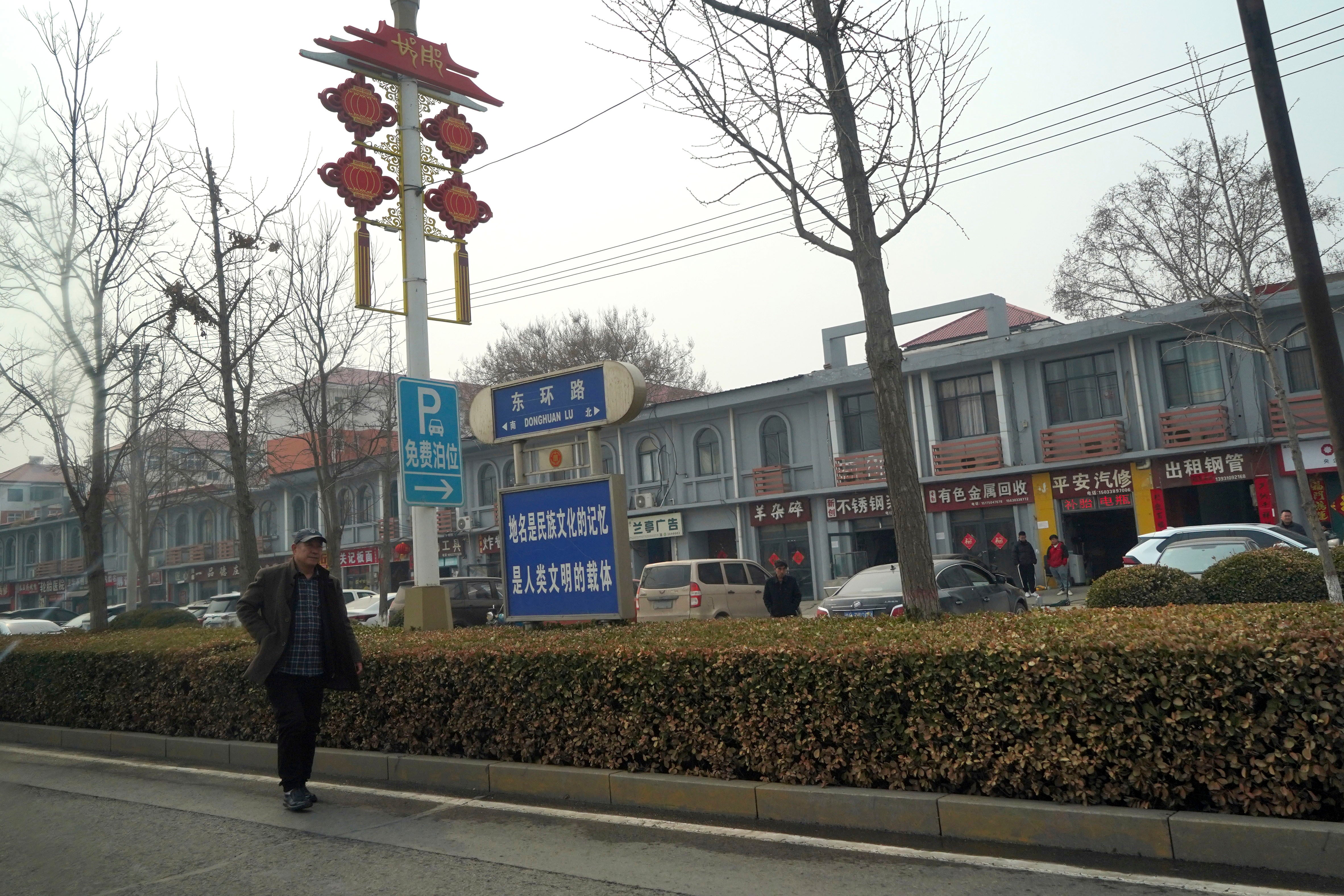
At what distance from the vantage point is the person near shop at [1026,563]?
76.2 feet

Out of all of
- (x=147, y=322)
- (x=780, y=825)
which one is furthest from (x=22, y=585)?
(x=780, y=825)

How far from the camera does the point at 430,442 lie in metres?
11.1

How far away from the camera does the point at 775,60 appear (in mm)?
8664

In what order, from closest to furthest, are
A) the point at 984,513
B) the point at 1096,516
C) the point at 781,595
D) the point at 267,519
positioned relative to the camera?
the point at 781,595 < the point at 1096,516 < the point at 984,513 < the point at 267,519

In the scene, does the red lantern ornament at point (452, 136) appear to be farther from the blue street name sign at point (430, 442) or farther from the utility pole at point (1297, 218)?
the utility pole at point (1297, 218)

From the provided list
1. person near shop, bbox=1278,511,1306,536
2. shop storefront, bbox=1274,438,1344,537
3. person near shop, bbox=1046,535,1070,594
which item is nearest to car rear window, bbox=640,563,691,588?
person near shop, bbox=1046,535,1070,594

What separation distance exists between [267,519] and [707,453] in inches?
1033

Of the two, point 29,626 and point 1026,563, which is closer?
point 1026,563

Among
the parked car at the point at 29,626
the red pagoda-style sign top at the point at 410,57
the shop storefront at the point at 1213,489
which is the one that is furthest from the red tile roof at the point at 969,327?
the parked car at the point at 29,626

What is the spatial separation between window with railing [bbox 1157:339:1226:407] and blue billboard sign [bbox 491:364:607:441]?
2133 centimetres

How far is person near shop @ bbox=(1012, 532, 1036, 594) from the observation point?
76.2ft

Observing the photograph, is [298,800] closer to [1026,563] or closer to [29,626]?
[1026,563]

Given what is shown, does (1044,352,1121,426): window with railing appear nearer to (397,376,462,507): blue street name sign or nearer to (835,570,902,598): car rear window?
(835,570,902,598): car rear window

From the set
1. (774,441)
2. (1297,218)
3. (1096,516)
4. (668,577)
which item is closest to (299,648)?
(1297,218)
